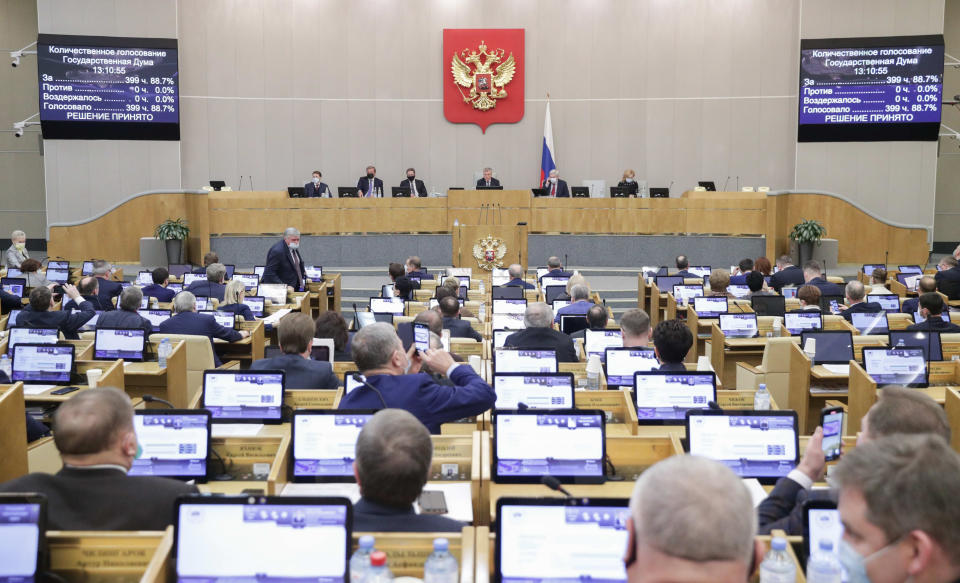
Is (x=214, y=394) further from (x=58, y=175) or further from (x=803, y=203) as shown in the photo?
(x=58, y=175)

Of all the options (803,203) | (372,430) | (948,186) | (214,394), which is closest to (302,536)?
(372,430)

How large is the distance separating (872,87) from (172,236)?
512 inches

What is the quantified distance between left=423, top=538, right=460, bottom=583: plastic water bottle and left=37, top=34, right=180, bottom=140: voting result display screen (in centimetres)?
1656

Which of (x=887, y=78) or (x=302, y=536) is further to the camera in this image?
(x=887, y=78)

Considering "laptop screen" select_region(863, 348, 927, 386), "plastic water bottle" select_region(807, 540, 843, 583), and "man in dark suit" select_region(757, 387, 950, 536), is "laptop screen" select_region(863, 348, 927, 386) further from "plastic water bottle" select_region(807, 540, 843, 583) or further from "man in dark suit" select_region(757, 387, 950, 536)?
"plastic water bottle" select_region(807, 540, 843, 583)

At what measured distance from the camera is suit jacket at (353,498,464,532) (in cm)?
277

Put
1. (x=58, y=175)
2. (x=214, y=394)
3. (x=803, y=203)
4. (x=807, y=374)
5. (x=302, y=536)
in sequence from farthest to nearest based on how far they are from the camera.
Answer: (x=58, y=175) < (x=803, y=203) < (x=807, y=374) < (x=214, y=394) < (x=302, y=536)

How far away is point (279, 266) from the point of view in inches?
453

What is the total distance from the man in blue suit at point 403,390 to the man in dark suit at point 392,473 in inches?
55.3

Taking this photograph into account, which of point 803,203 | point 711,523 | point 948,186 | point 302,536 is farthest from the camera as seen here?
point 948,186

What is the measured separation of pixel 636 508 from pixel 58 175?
721 inches

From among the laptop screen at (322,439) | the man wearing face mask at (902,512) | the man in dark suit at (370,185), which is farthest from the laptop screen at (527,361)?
the man in dark suit at (370,185)

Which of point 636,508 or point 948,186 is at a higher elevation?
point 948,186

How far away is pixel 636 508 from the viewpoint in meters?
1.76
